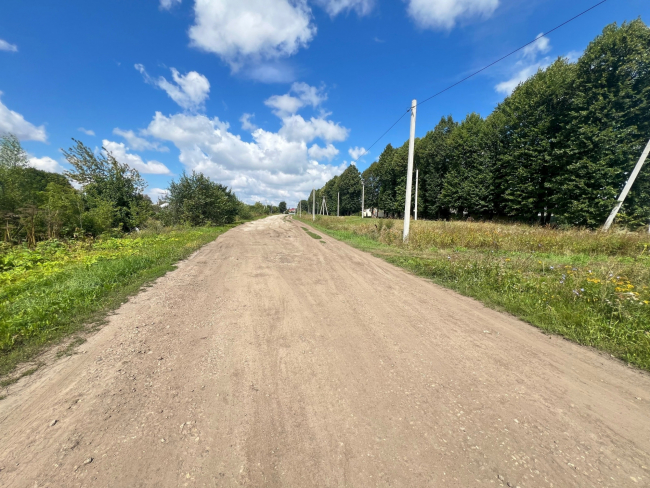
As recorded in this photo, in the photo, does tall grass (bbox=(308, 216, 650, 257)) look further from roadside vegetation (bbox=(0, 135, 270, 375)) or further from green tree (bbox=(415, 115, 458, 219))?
green tree (bbox=(415, 115, 458, 219))

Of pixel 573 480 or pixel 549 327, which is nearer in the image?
pixel 573 480

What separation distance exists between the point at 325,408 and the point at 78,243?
15.0m

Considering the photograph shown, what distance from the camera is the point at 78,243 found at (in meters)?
11.9

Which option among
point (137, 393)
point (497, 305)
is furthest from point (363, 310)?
point (137, 393)

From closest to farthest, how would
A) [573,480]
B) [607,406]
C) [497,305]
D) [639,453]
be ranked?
[573,480] → [639,453] → [607,406] → [497,305]

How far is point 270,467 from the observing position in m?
1.84

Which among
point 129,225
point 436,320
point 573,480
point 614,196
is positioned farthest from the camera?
point 129,225

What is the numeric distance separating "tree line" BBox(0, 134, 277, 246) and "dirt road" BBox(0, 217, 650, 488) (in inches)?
540

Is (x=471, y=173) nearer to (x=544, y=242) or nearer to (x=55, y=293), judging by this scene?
(x=544, y=242)

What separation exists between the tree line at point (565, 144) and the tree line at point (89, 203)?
31237 millimetres

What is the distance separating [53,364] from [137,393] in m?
1.43

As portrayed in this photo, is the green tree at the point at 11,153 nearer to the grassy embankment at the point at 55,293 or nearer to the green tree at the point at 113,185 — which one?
the green tree at the point at 113,185

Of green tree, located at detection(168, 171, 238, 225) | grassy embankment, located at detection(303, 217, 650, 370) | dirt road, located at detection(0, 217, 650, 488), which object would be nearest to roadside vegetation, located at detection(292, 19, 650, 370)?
grassy embankment, located at detection(303, 217, 650, 370)

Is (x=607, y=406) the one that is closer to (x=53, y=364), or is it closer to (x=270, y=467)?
(x=270, y=467)
